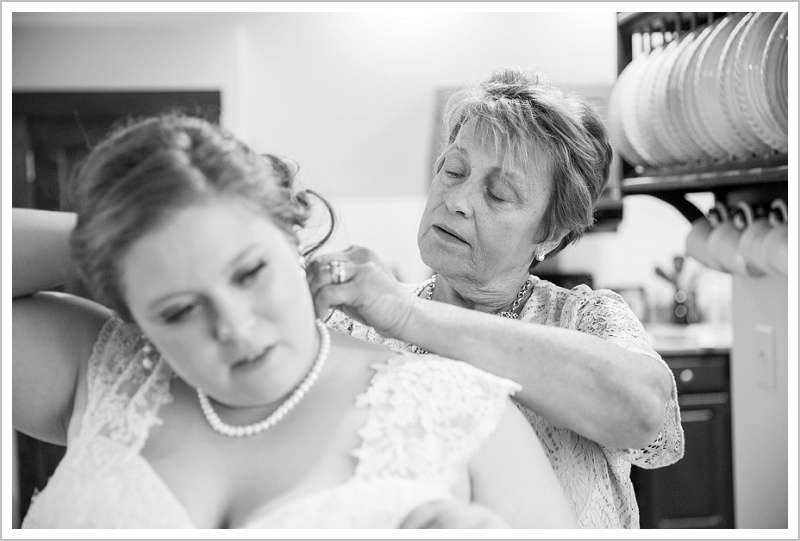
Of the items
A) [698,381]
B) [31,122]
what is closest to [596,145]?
[698,381]

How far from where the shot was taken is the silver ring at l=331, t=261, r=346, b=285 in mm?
1070

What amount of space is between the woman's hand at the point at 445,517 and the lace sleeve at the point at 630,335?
468 millimetres

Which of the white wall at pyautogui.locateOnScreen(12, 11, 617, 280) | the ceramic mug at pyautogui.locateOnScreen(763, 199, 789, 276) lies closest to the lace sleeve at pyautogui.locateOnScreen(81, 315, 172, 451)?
the ceramic mug at pyautogui.locateOnScreen(763, 199, 789, 276)

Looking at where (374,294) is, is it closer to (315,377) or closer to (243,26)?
(315,377)

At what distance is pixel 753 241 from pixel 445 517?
52.3 inches

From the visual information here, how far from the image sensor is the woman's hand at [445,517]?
89 cm

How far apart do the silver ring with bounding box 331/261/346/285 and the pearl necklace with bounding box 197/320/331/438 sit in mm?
101

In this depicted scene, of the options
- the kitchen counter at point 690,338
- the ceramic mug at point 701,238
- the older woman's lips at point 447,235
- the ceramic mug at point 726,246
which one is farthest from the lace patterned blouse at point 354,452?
the kitchen counter at point 690,338

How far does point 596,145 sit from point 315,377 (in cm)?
75

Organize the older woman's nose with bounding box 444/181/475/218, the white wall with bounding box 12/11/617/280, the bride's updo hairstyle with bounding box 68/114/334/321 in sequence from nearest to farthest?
1. the bride's updo hairstyle with bounding box 68/114/334/321
2. the older woman's nose with bounding box 444/181/475/218
3. the white wall with bounding box 12/11/617/280

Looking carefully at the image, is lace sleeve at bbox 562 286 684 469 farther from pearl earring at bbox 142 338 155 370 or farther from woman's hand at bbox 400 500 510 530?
pearl earring at bbox 142 338 155 370

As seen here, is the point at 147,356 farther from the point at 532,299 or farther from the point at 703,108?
the point at 703,108

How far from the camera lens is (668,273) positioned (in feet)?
14.9

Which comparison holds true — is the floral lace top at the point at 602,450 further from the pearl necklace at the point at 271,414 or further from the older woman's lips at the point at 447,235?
the pearl necklace at the point at 271,414
